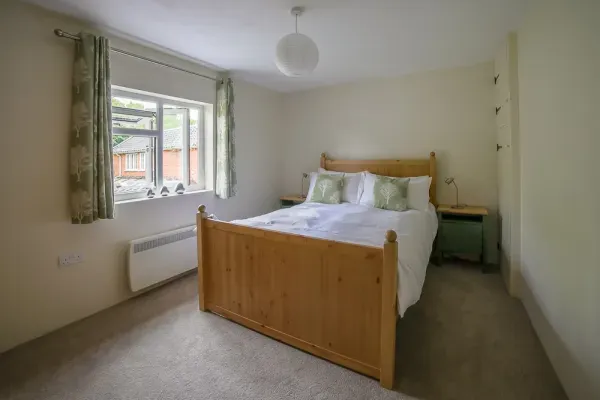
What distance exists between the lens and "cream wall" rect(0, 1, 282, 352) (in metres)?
1.88

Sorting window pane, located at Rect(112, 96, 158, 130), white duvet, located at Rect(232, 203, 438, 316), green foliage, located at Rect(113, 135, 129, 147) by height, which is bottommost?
white duvet, located at Rect(232, 203, 438, 316)

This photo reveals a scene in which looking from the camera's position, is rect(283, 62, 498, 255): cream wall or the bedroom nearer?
the bedroom

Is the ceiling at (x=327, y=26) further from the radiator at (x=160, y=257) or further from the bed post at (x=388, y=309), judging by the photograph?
the radiator at (x=160, y=257)

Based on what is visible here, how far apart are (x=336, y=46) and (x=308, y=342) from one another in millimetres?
2438

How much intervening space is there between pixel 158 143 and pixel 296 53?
1805 millimetres

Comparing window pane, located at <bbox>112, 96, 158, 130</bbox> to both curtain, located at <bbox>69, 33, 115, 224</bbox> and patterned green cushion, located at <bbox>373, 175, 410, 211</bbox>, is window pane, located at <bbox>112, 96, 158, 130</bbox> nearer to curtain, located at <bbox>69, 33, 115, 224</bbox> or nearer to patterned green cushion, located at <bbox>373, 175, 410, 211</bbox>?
curtain, located at <bbox>69, 33, 115, 224</bbox>

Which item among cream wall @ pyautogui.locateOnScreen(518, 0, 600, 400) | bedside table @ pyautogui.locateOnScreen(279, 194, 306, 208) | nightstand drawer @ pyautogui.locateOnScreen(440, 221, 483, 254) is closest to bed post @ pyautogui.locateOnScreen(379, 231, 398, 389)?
cream wall @ pyautogui.locateOnScreen(518, 0, 600, 400)

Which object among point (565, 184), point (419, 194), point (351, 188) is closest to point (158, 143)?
point (351, 188)

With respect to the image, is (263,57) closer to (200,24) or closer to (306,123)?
(200,24)

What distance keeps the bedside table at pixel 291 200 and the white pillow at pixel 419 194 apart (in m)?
1.41

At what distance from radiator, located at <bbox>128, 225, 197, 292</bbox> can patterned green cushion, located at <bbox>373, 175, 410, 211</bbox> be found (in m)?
1.98

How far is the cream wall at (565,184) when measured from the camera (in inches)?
47.5

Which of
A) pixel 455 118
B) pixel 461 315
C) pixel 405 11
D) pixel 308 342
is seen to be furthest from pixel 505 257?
pixel 405 11

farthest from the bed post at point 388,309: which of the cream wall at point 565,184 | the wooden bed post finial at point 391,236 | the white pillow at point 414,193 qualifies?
the white pillow at point 414,193
